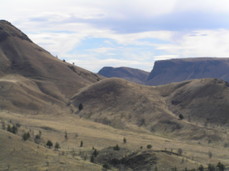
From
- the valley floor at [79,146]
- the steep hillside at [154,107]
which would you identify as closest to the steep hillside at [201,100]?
the steep hillside at [154,107]

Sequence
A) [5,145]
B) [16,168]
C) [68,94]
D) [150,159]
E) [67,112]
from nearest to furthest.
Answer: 1. [16,168]
2. [5,145]
3. [150,159]
4. [67,112]
5. [68,94]

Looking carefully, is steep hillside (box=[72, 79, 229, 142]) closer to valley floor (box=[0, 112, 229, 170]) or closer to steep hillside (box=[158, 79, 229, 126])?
steep hillside (box=[158, 79, 229, 126])

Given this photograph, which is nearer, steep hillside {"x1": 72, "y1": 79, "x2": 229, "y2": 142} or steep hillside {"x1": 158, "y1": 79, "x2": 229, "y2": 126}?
steep hillside {"x1": 72, "y1": 79, "x2": 229, "y2": 142}

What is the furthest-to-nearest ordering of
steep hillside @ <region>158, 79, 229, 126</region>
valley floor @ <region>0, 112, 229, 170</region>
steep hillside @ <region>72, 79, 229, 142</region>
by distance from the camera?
steep hillside @ <region>158, 79, 229, 126</region>, steep hillside @ <region>72, 79, 229, 142</region>, valley floor @ <region>0, 112, 229, 170</region>

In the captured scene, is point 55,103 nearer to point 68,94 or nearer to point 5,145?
point 68,94

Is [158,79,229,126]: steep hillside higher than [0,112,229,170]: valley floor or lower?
higher

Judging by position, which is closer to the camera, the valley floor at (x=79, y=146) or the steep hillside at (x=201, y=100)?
the valley floor at (x=79, y=146)

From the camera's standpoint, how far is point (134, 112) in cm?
15488

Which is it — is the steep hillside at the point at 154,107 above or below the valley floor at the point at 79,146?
above

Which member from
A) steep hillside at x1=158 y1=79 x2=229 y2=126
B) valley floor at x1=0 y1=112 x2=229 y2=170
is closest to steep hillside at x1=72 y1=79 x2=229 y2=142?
steep hillside at x1=158 y1=79 x2=229 y2=126

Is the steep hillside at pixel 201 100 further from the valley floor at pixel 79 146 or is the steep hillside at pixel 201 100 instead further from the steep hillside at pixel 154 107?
the valley floor at pixel 79 146

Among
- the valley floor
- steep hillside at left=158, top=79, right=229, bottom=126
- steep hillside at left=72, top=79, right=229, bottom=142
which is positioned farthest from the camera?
steep hillside at left=158, top=79, right=229, bottom=126

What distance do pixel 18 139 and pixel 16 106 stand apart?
298ft

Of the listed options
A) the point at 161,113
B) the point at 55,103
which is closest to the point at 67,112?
the point at 55,103
